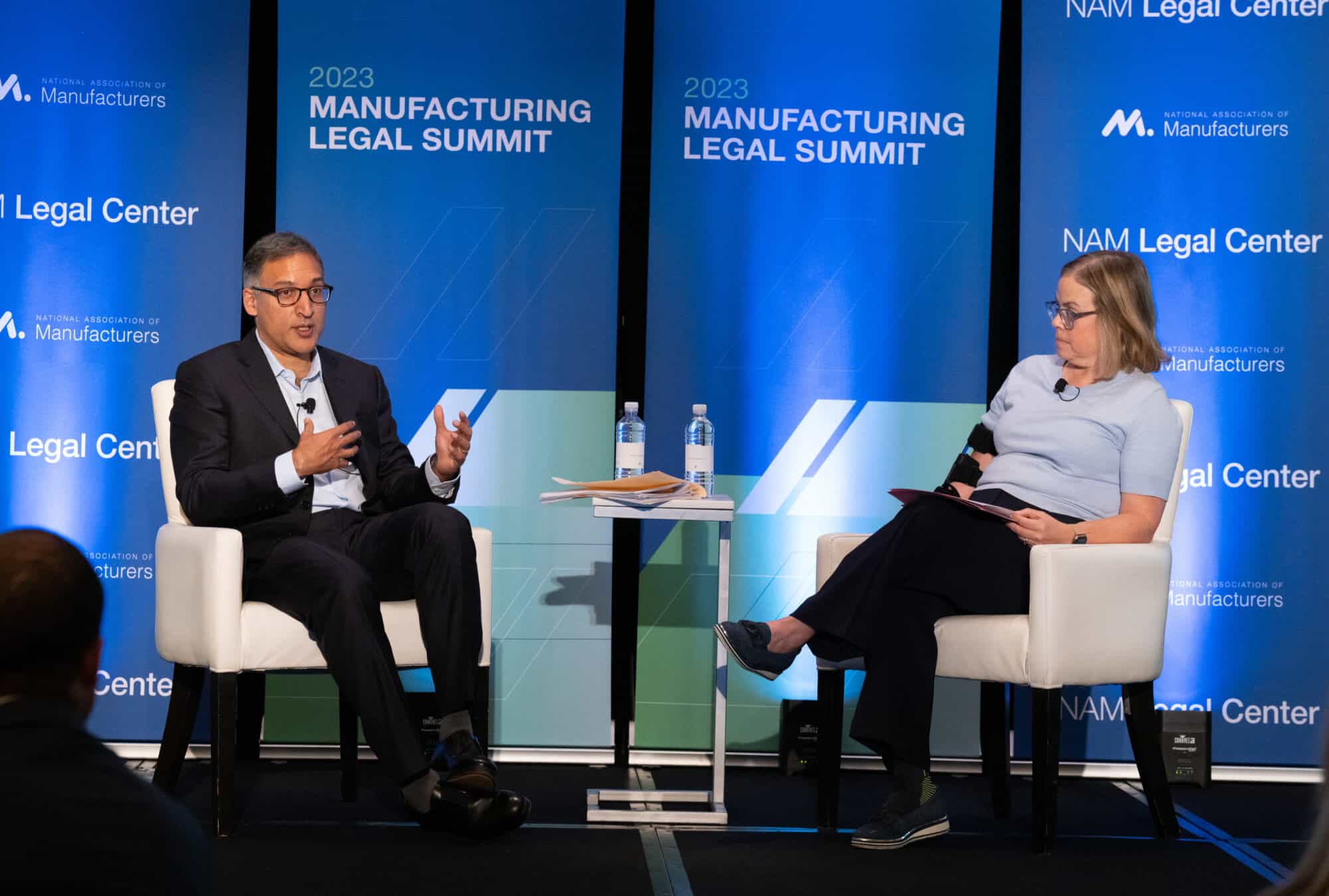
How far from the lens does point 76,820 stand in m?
0.98

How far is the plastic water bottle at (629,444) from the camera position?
11.6 feet

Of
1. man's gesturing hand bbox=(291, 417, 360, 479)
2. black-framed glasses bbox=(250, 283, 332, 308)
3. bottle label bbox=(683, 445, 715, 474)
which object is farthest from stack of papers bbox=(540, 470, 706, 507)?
black-framed glasses bbox=(250, 283, 332, 308)

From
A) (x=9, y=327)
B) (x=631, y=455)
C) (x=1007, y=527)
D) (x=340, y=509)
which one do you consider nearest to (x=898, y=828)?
(x=1007, y=527)

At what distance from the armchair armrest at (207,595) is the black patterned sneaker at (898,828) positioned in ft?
4.80

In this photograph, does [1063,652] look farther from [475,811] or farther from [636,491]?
[475,811]

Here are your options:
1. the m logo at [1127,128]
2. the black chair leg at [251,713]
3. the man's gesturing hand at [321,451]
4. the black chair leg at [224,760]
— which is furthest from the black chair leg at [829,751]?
the m logo at [1127,128]

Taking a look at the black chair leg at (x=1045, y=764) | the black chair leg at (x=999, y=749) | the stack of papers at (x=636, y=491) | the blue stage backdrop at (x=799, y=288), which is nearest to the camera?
the black chair leg at (x=1045, y=764)

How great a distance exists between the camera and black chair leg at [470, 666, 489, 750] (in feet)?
10.1

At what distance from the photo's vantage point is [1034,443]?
3.33m

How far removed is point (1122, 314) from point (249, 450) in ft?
7.12

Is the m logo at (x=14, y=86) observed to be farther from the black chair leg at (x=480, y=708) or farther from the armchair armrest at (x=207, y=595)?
the black chair leg at (x=480, y=708)

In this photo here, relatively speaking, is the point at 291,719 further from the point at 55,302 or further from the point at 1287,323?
the point at 1287,323

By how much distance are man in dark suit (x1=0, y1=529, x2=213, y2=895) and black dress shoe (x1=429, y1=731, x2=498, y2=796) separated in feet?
6.02

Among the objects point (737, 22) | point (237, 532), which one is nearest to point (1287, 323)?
point (737, 22)
